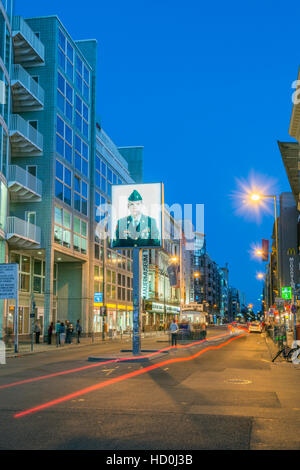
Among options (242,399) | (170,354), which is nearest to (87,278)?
(170,354)

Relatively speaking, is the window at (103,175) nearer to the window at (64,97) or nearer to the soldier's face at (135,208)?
the window at (64,97)

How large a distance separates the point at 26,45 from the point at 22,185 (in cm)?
1150

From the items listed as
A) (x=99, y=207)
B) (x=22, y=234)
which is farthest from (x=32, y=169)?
(x=99, y=207)

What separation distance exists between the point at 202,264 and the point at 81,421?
545 feet

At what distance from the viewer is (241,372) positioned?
738 inches

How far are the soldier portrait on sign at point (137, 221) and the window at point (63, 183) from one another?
65.8 ft

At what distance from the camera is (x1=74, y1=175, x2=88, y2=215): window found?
5147cm

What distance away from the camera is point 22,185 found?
38.8 meters

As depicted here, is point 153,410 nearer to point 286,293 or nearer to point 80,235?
point 286,293

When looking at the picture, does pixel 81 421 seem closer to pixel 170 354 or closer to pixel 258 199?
pixel 170 354

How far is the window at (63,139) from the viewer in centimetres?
4638

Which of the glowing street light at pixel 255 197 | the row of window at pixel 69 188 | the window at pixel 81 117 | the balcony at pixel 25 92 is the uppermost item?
the window at pixel 81 117

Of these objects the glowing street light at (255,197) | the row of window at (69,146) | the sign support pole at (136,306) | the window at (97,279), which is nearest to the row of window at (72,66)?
the row of window at (69,146)

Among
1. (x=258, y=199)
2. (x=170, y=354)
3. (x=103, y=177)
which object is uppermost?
(x=103, y=177)
